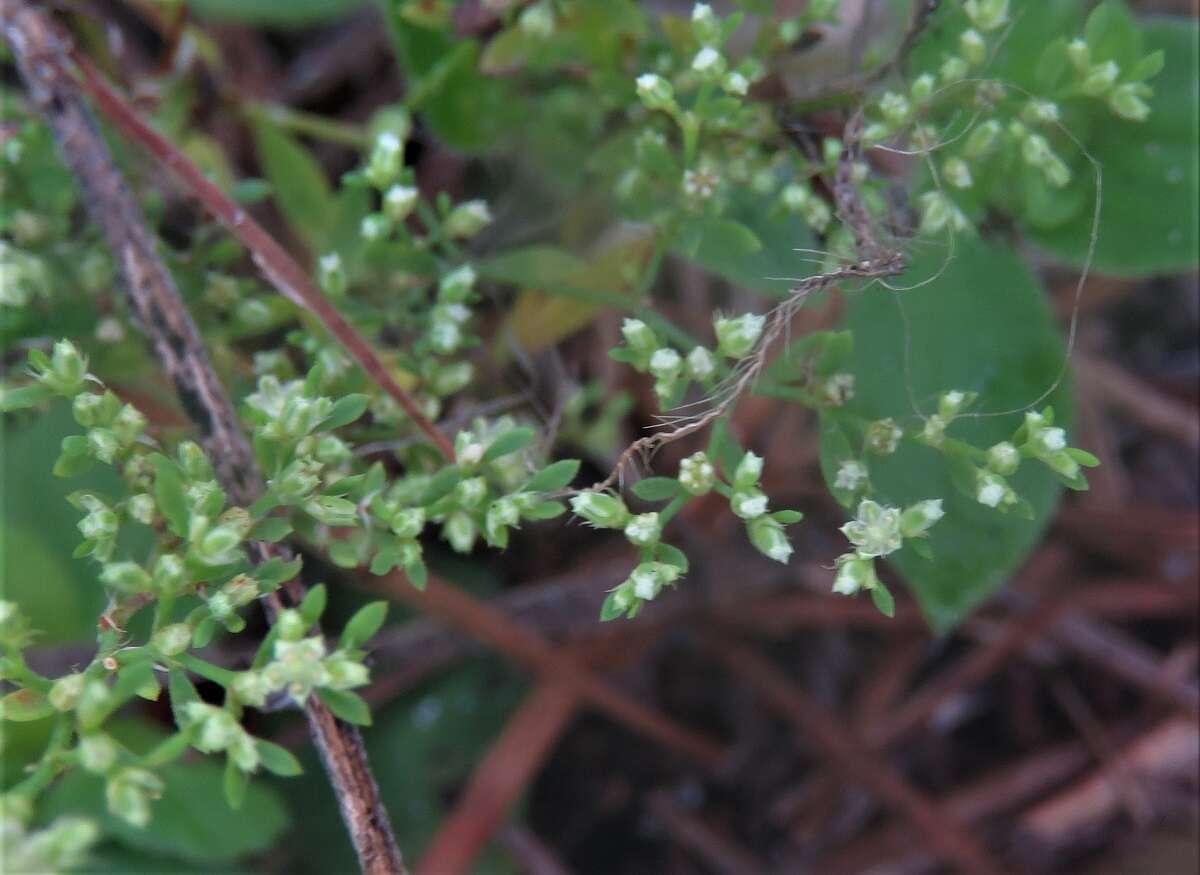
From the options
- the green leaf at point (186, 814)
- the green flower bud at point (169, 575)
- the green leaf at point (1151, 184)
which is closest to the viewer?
the green flower bud at point (169, 575)

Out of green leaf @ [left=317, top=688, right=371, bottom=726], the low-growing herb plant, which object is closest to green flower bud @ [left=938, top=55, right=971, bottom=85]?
the low-growing herb plant

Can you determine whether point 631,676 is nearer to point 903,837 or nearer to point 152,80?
point 903,837

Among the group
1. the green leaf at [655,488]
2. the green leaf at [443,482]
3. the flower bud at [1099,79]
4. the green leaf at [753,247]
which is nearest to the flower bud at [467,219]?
the green leaf at [753,247]

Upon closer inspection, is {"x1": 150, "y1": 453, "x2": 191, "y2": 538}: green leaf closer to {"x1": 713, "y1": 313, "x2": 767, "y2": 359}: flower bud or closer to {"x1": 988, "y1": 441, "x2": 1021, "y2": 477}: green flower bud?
{"x1": 713, "y1": 313, "x2": 767, "y2": 359}: flower bud

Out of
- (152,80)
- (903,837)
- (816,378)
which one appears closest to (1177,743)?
(903,837)

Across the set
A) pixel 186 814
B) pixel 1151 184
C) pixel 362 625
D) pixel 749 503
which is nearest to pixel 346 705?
pixel 362 625

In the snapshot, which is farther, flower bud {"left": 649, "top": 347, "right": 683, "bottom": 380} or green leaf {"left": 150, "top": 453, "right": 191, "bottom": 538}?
flower bud {"left": 649, "top": 347, "right": 683, "bottom": 380}

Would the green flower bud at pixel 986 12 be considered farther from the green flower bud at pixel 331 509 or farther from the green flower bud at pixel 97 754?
the green flower bud at pixel 97 754
